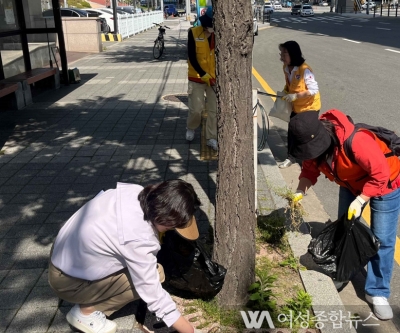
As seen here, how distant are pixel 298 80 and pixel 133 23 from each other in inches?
988

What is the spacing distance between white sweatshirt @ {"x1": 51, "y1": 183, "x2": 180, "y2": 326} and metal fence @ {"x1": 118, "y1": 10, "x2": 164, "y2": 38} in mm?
24413

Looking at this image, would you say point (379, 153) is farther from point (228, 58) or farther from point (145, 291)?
point (145, 291)

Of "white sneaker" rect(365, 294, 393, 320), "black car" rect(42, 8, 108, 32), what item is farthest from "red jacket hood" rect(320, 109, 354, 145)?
"black car" rect(42, 8, 108, 32)

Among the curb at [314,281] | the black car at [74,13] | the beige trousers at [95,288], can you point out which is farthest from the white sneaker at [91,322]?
the black car at [74,13]

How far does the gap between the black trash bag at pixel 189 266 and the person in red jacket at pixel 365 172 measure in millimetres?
875

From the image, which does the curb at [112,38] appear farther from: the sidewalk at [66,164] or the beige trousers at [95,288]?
the beige trousers at [95,288]

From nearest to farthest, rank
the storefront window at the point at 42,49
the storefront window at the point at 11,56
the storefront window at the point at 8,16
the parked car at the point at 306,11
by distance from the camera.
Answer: the storefront window at the point at 11,56 < the storefront window at the point at 8,16 < the storefront window at the point at 42,49 < the parked car at the point at 306,11

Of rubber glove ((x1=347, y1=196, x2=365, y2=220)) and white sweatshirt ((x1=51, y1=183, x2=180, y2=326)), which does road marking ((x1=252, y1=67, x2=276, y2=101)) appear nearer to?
rubber glove ((x1=347, y1=196, x2=365, y2=220))

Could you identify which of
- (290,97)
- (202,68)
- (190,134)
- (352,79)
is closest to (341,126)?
(290,97)

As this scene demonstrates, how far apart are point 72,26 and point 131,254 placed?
18345 mm

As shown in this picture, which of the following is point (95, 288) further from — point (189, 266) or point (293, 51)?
point (293, 51)

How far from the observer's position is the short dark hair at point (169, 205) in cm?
230

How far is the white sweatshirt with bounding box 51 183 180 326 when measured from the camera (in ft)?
7.66

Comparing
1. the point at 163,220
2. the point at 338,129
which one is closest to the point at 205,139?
the point at 338,129
